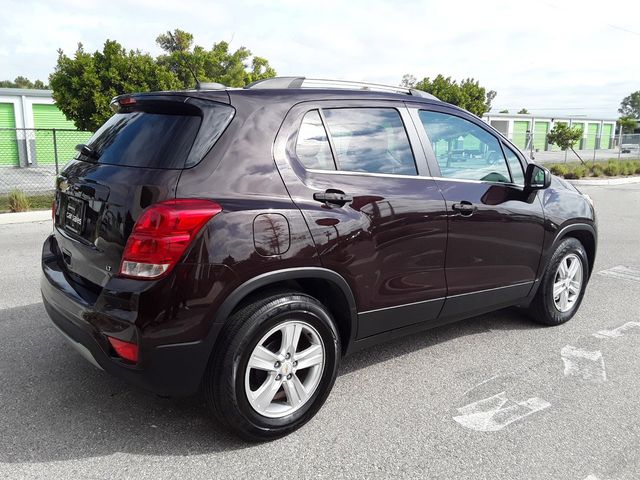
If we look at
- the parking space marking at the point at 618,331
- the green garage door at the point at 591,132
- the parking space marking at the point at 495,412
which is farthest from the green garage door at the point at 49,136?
the green garage door at the point at 591,132

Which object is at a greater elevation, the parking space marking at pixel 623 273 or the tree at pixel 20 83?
the tree at pixel 20 83

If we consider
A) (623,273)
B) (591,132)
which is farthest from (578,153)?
(623,273)

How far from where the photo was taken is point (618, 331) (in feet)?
14.6

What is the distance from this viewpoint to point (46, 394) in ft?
10.3

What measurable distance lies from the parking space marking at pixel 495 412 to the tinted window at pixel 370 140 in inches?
57.3

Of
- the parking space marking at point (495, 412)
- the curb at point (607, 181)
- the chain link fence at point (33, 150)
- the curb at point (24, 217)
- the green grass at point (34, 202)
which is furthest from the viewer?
the chain link fence at point (33, 150)

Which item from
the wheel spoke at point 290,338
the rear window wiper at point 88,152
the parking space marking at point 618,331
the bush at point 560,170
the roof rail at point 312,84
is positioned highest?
the roof rail at point 312,84

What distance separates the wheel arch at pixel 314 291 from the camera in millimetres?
2510

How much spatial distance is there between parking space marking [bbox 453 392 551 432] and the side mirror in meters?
1.55

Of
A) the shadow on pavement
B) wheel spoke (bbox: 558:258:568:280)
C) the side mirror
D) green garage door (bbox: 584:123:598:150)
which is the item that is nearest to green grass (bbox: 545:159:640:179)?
wheel spoke (bbox: 558:258:568:280)

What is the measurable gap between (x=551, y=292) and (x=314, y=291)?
7.88ft

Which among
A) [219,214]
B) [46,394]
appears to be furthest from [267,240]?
[46,394]

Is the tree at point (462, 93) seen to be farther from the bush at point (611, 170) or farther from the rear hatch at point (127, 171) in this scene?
the rear hatch at point (127, 171)

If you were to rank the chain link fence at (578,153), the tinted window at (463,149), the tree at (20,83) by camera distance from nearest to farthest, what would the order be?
the tinted window at (463,149) < the chain link fence at (578,153) < the tree at (20,83)
